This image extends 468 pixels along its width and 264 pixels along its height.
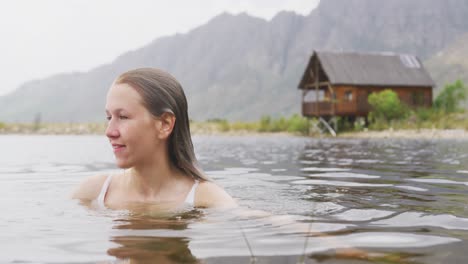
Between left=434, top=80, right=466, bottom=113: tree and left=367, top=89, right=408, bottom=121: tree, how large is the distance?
4.52 metres

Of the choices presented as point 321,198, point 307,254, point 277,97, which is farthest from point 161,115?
point 277,97

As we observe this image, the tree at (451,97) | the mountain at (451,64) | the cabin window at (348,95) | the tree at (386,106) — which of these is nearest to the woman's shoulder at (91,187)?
the tree at (386,106)

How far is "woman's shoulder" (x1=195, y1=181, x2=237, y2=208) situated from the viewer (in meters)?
3.65

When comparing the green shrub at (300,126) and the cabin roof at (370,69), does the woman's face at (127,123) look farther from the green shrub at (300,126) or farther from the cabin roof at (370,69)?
the green shrub at (300,126)

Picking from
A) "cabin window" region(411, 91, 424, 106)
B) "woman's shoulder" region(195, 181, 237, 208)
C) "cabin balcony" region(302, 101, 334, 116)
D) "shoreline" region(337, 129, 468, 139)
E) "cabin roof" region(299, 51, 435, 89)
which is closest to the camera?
"woman's shoulder" region(195, 181, 237, 208)

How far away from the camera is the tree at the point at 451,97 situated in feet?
116

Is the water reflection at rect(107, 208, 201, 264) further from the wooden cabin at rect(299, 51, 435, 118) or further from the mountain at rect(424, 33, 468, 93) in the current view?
the mountain at rect(424, 33, 468, 93)

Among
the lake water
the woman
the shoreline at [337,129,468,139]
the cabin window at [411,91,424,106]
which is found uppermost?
the cabin window at [411,91,424,106]

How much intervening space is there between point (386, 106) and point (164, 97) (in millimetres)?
29982

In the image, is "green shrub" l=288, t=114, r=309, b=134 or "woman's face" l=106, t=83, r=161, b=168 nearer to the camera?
"woman's face" l=106, t=83, r=161, b=168

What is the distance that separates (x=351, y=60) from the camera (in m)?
36.2

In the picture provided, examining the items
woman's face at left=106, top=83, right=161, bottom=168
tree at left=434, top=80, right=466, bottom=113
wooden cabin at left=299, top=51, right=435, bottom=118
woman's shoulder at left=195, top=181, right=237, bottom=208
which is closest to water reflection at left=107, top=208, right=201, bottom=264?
woman's shoulder at left=195, top=181, right=237, bottom=208

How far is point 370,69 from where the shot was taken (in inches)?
1417

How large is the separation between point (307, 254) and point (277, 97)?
18229 centimetres
